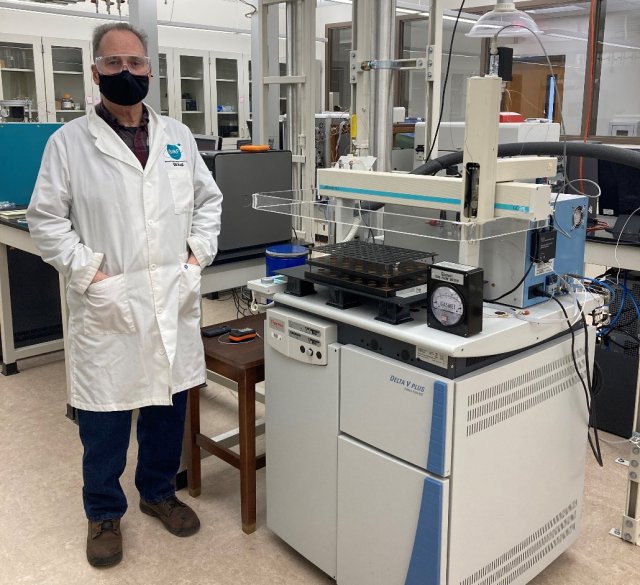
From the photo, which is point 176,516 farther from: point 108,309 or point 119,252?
point 119,252

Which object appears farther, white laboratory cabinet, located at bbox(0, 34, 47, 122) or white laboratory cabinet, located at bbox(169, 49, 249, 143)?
white laboratory cabinet, located at bbox(169, 49, 249, 143)

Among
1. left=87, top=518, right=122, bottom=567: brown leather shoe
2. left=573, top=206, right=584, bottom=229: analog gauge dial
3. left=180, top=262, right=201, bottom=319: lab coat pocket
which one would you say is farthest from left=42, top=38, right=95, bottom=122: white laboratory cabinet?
left=573, top=206, right=584, bottom=229: analog gauge dial

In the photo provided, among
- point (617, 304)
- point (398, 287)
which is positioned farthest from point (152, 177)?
point (617, 304)

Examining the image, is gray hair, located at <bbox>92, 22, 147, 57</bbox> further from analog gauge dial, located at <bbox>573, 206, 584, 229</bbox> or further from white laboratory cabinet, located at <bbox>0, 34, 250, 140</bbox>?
white laboratory cabinet, located at <bbox>0, 34, 250, 140</bbox>

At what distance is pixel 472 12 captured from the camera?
7332mm

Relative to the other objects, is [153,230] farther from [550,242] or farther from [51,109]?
[51,109]

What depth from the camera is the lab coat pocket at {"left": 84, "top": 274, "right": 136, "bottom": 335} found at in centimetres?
172

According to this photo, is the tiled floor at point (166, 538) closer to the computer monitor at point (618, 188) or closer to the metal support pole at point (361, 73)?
the computer monitor at point (618, 188)

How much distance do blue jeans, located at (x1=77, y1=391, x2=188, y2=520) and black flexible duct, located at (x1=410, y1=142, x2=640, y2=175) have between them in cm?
103

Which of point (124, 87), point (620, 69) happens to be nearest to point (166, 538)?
point (124, 87)

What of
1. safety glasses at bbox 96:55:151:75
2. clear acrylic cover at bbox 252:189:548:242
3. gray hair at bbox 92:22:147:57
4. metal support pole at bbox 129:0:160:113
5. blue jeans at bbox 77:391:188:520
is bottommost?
blue jeans at bbox 77:391:188:520

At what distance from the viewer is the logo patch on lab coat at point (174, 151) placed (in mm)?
1853

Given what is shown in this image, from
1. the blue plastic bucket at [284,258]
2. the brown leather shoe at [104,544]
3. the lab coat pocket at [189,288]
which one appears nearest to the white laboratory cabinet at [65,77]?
the blue plastic bucket at [284,258]

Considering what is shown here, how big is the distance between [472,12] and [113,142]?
661 centimetres
